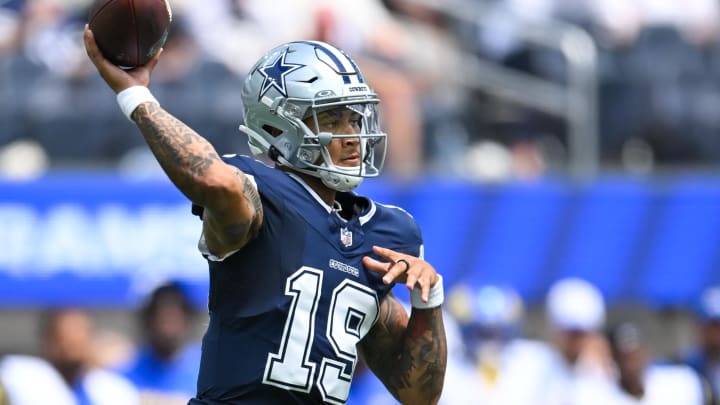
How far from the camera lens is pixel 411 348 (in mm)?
4176

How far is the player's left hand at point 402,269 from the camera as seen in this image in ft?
12.5

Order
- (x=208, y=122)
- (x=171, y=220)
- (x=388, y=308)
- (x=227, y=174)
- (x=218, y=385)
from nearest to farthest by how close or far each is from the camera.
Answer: (x=227, y=174) < (x=218, y=385) < (x=388, y=308) < (x=171, y=220) < (x=208, y=122)

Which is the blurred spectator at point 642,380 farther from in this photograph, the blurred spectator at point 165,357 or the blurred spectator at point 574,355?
the blurred spectator at point 165,357

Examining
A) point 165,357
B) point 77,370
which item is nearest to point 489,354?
point 165,357

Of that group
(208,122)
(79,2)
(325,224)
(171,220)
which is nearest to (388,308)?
(325,224)

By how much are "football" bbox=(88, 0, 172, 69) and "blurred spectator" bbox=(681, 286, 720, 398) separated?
4747 millimetres

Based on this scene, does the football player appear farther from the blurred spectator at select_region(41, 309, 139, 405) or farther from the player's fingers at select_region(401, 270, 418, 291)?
the blurred spectator at select_region(41, 309, 139, 405)

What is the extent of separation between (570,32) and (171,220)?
3.66 metres

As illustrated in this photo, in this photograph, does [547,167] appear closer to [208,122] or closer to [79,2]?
[208,122]

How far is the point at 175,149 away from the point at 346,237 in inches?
24.9

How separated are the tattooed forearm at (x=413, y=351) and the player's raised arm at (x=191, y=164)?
76cm

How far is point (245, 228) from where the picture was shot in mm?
3566

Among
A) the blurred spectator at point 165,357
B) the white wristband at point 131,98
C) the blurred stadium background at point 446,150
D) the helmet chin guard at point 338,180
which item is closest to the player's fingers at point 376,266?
the helmet chin guard at point 338,180

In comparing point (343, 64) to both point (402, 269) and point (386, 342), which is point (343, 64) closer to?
point (402, 269)
